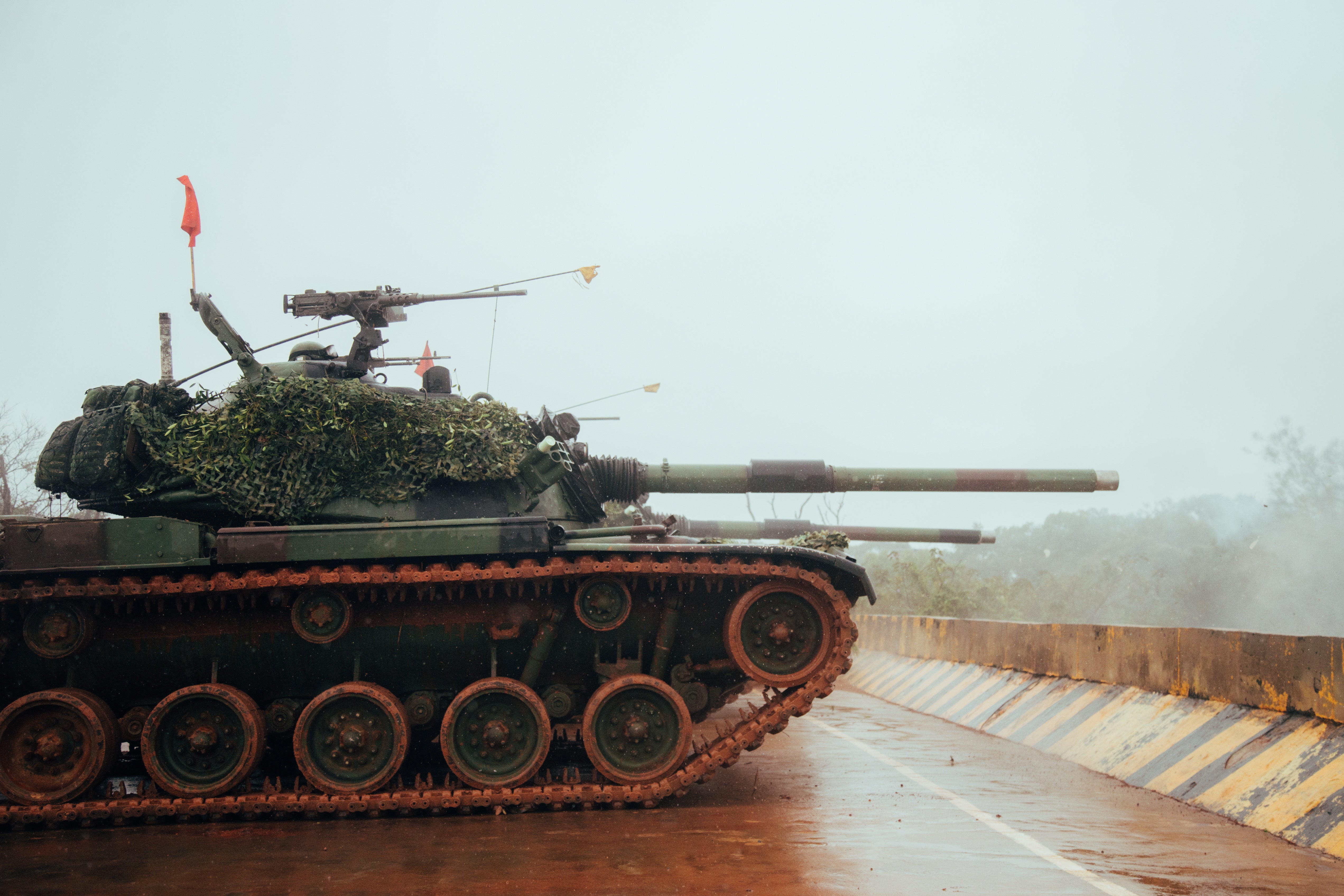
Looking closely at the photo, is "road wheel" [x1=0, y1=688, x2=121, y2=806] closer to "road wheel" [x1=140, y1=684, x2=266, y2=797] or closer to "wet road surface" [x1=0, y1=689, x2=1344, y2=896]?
"road wheel" [x1=140, y1=684, x2=266, y2=797]

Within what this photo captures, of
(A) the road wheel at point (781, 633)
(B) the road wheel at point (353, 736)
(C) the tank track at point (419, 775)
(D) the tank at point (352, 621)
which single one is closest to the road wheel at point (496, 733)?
(D) the tank at point (352, 621)

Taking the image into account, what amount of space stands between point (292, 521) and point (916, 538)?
1522 cm

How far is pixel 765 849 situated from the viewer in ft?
19.7

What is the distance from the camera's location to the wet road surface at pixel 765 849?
17.2 feet

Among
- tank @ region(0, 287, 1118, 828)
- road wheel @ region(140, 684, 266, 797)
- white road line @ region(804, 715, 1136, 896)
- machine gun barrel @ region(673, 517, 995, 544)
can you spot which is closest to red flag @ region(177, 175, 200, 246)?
tank @ region(0, 287, 1118, 828)

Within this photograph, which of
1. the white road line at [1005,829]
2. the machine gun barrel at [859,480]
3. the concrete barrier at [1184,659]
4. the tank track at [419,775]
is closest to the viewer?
the white road line at [1005,829]

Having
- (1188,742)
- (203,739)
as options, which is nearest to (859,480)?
(1188,742)

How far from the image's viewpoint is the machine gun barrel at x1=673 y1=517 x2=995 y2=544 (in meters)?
20.5

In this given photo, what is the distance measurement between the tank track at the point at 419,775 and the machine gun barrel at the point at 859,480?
3.12 m

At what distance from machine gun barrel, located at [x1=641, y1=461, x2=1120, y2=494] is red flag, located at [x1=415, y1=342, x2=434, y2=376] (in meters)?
2.61

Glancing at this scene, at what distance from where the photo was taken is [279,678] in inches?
327

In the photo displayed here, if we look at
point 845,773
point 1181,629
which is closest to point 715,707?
point 845,773

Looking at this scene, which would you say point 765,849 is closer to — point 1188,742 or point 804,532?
point 1188,742

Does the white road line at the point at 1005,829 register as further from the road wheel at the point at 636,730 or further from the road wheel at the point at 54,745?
the road wheel at the point at 54,745
